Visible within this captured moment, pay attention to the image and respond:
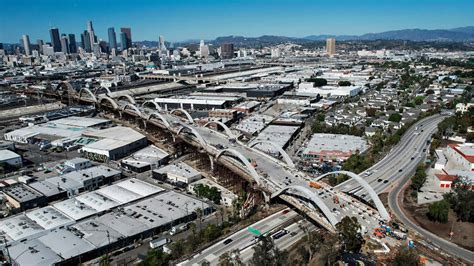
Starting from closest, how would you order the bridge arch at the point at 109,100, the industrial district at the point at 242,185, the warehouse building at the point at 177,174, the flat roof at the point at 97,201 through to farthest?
the industrial district at the point at 242,185 < the flat roof at the point at 97,201 < the warehouse building at the point at 177,174 < the bridge arch at the point at 109,100

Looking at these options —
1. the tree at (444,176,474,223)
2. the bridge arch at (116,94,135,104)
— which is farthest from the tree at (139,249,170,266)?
the bridge arch at (116,94,135,104)

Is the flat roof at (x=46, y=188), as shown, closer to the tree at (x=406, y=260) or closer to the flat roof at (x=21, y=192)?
the flat roof at (x=21, y=192)

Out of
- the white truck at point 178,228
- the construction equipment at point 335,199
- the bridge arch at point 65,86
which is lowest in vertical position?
the white truck at point 178,228

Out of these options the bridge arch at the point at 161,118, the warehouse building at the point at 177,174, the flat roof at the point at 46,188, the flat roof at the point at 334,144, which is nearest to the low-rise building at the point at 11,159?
the flat roof at the point at 46,188

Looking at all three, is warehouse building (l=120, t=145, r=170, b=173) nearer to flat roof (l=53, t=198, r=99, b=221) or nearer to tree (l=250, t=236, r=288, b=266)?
flat roof (l=53, t=198, r=99, b=221)

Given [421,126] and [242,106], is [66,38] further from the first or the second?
[421,126]

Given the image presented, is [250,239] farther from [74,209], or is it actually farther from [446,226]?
[74,209]

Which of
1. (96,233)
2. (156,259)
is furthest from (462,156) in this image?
(96,233)
